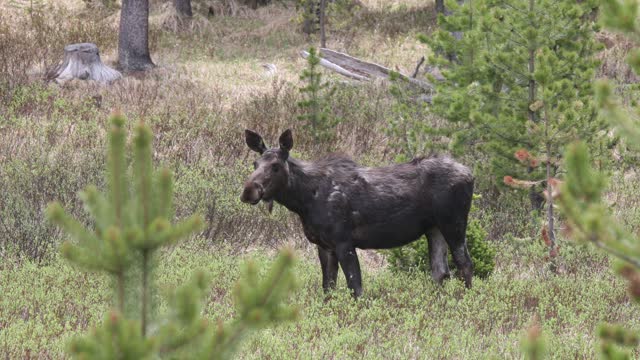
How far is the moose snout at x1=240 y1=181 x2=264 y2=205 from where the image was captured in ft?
24.1

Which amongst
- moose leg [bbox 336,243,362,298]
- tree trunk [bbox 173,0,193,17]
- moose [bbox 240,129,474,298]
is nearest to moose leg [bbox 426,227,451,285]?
moose [bbox 240,129,474,298]

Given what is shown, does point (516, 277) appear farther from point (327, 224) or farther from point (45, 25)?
point (45, 25)

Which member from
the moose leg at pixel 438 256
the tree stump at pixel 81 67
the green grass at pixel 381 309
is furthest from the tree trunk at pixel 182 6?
the moose leg at pixel 438 256

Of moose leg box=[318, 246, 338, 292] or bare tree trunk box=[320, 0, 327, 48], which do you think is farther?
bare tree trunk box=[320, 0, 327, 48]

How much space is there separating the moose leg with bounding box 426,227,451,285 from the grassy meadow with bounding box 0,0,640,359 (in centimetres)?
→ 17

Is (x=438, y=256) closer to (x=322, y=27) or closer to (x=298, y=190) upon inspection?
(x=298, y=190)

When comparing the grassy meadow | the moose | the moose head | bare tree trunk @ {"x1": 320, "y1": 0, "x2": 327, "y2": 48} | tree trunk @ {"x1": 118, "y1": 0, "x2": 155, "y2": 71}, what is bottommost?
bare tree trunk @ {"x1": 320, "y1": 0, "x2": 327, "y2": 48}

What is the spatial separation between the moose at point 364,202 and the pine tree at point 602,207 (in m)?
4.94

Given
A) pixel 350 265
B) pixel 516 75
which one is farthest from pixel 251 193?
pixel 516 75

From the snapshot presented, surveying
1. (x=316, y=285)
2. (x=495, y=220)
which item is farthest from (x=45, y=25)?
(x=316, y=285)

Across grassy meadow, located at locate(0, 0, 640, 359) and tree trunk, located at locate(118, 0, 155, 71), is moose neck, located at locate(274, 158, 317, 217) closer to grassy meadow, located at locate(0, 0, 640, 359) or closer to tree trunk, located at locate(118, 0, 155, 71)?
grassy meadow, located at locate(0, 0, 640, 359)

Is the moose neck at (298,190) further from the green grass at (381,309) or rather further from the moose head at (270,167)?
the green grass at (381,309)

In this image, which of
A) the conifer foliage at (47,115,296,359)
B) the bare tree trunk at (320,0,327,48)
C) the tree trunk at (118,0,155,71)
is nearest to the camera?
the conifer foliage at (47,115,296,359)

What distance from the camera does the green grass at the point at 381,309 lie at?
22.0 ft
